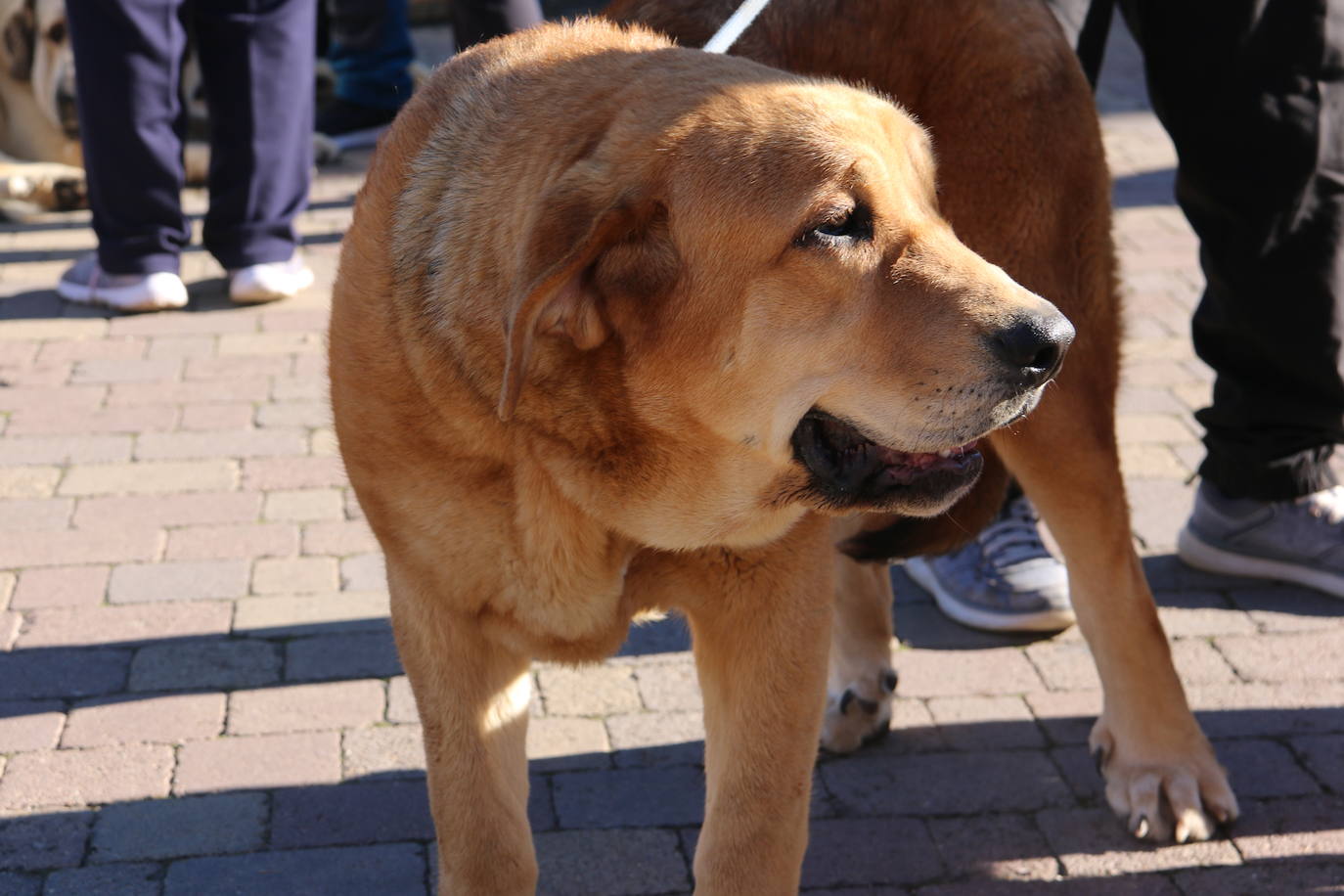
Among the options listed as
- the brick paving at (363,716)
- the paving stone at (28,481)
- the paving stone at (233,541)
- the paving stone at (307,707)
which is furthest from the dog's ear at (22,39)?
the paving stone at (307,707)

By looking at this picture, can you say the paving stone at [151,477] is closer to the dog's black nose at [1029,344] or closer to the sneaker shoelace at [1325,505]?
the dog's black nose at [1029,344]

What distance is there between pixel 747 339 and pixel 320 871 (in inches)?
56.3

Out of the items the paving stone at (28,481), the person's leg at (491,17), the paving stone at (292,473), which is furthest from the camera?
the person's leg at (491,17)

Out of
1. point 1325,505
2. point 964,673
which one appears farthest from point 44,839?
point 1325,505

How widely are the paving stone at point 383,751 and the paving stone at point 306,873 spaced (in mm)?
273

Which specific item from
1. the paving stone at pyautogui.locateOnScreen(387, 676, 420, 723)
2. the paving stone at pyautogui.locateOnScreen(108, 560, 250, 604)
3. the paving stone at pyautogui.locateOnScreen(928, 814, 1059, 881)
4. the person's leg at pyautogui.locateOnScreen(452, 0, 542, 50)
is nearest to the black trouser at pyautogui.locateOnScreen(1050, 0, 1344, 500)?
the paving stone at pyautogui.locateOnScreen(928, 814, 1059, 881)

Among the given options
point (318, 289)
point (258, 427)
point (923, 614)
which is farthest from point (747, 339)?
point (318, 289)

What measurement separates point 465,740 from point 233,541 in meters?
1.83

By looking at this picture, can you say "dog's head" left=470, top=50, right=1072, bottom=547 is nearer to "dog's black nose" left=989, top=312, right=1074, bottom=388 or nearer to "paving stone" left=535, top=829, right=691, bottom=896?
"dog's black nose" left=989, top=312, right=1074, bottom=388

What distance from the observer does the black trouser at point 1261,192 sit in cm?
343

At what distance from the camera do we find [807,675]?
103 inches

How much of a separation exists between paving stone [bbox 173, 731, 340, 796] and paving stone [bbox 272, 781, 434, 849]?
55mm

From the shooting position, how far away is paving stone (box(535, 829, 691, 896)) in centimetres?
292

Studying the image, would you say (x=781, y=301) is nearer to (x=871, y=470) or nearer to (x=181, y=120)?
(x=871, y=470)
